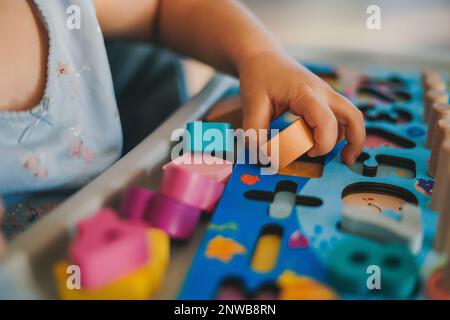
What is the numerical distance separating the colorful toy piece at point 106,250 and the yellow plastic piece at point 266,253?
8cm

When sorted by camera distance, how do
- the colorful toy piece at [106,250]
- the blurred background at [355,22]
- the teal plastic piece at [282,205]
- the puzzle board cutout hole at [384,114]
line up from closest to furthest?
the colorful toy piece at [106,250], the teal plastic piece at [282,205], the puzzle board cutout hole at [384,114], the blurred background at [355,22]

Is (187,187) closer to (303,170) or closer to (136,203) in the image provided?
(136,203)

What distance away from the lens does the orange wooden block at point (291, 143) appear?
1.38 ft

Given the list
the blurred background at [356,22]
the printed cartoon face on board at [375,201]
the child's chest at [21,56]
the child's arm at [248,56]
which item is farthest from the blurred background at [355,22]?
the printed cartoon face on board at [375,201]

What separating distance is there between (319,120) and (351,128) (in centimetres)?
4

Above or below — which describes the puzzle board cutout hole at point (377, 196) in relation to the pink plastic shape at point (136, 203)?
below

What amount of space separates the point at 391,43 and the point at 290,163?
0.77 m

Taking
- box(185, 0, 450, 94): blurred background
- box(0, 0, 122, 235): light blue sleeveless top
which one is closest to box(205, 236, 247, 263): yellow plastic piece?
box(0, 0, 122, 235): light blue sleeveless top

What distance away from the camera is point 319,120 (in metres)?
0.43

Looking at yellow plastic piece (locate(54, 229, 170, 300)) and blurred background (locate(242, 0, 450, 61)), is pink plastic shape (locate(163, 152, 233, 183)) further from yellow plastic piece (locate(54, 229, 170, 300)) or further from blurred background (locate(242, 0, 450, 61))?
blurred background (locate(242, 0, 450, 61))

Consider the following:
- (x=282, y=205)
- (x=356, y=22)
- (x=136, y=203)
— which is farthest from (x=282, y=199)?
(x=356, y=22)

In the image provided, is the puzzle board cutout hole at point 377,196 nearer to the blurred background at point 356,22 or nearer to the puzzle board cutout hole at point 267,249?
the puzzle board cutout hole at point 267,249

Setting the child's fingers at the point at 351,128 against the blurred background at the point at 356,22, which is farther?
the blurred background at the point at 356,22
